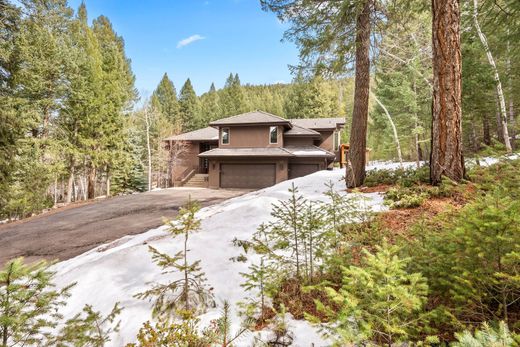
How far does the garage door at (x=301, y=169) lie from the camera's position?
1944cm

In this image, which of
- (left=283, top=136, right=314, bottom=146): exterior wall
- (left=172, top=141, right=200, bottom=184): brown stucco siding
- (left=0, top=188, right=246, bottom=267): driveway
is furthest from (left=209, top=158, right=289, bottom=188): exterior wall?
(left=0, top=188, right=246, bottom=267): driveway

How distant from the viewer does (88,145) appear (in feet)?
62.0

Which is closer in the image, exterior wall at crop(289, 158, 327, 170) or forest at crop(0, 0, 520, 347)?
forest at crop(0, 0, 520, 347)

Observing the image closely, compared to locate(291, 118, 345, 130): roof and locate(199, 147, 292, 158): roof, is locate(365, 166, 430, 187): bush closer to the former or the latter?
locate(199, 147, 292, 158): roof

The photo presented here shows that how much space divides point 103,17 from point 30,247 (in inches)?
1443

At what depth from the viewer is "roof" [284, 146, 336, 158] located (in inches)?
730

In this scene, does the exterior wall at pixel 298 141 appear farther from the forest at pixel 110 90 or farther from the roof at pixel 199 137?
the roof at pixel 199 137

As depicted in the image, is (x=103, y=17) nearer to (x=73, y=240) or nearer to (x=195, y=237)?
(x=73, y=240)

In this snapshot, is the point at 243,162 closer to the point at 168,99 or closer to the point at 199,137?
the point at 199,137

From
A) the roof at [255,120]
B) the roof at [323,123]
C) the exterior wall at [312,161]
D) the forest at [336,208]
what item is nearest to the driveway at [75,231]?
the forest at [336,208]

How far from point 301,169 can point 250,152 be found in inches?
166

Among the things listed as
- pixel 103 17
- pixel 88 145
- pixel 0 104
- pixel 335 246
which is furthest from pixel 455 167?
pixel 103 17

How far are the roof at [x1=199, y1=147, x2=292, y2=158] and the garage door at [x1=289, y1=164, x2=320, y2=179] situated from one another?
68.4 inches

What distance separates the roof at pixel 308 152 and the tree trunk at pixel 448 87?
12.9 meters
